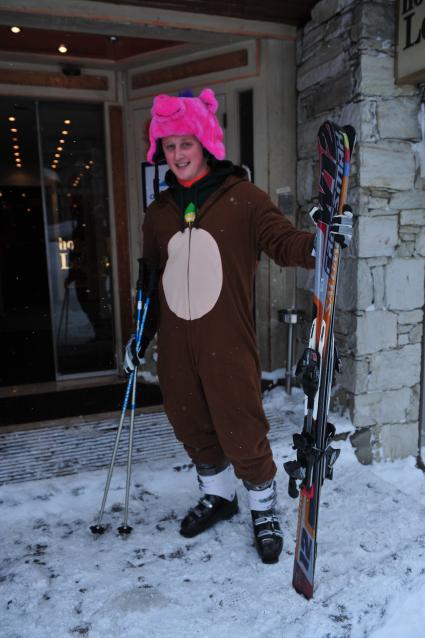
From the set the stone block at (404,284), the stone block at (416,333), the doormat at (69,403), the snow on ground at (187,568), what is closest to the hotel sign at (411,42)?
the stone block at (404,284)

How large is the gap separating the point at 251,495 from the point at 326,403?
0.74 metres

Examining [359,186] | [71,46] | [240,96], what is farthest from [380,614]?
[71,46]

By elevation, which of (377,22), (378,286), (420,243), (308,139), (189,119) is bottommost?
(378,286)

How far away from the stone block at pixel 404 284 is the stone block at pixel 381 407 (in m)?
0.64

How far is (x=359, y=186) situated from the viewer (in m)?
3.41

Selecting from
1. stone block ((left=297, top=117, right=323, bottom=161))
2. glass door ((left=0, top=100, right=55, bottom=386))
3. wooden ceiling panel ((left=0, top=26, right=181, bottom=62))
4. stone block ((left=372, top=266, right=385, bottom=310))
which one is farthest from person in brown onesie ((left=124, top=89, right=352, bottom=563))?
glass door ((left=0, top=100, right=55, bottom=386))

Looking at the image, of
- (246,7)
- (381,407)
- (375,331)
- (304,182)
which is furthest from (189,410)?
(246,7)

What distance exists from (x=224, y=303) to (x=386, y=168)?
74.6 inches

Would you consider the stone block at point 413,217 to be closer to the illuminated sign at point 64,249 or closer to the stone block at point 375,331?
the stone block at point 375,331

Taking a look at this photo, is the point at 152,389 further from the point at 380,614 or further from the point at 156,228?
the point at 380,614

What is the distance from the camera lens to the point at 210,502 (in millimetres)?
2641

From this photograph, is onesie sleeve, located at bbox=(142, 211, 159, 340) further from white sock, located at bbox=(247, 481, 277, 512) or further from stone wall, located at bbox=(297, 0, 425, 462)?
stone wall, located at bbox=(297, 0, 425, 462)

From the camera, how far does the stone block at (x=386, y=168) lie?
3408mm

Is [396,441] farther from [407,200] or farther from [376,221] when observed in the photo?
[407,200]
